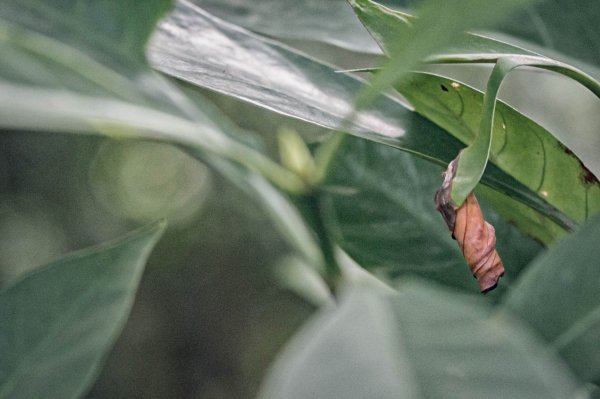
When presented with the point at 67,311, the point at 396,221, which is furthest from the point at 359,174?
the point at 67,311

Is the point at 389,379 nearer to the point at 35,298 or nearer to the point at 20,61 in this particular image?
the point at 35,298

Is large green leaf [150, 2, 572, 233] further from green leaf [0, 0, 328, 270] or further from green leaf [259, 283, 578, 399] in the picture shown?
green leaf [259, 283, 578, 399]

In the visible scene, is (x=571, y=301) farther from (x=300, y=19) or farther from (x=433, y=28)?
(x=300, y=19)

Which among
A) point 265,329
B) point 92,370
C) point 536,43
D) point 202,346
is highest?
point 536,43

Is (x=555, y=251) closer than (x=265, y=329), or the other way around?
(x=555, y=251)

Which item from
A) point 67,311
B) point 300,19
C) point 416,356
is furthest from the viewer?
point 300,19

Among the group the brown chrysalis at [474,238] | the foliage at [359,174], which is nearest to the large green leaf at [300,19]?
the foliage at [359,174]

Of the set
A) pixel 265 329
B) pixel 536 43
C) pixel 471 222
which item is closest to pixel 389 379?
pixel 471 222
